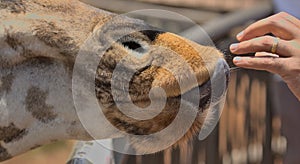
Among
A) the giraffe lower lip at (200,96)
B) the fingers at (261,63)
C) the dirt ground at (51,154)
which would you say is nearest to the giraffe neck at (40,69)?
the giraffe lower lip at (200,96)

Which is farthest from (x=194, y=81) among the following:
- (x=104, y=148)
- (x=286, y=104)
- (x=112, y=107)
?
(x=286, y=104)

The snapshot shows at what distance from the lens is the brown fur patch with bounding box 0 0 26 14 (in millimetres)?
1326

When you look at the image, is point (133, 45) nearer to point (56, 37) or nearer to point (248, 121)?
point (56, 37)

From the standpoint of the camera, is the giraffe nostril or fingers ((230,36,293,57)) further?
fingers ((230,36,293,57))

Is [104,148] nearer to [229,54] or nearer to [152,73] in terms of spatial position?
[229,54]

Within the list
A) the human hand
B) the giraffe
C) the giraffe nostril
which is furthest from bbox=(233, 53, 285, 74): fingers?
the giraffe nostril

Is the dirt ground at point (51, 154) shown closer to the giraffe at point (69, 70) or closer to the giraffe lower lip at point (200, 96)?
the giraffe at point (69, 70)

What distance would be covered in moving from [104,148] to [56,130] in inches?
16.9

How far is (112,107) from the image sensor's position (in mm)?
1266

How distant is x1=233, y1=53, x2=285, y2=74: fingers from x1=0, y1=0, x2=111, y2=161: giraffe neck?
330 millimetres

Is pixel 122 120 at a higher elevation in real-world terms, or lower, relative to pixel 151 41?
lower

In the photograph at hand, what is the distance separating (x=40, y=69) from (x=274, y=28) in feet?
1.80

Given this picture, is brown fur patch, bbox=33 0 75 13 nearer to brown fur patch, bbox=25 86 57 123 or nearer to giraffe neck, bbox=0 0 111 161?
giraffe neck, bbox=0 0 111 161

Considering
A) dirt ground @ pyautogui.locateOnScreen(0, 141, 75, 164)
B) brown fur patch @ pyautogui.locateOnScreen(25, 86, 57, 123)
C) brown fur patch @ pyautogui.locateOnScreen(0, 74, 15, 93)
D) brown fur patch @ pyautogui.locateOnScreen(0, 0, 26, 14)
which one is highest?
brown fur patch @ pyautogui.locateOnScreen(0, 0, 26, 14)
